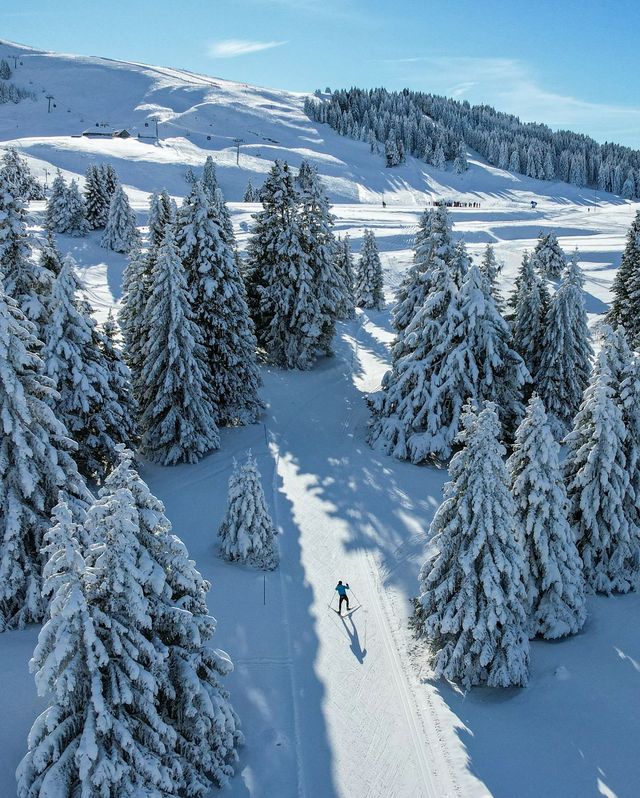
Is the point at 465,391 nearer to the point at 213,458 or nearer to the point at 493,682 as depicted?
the point at 213,458

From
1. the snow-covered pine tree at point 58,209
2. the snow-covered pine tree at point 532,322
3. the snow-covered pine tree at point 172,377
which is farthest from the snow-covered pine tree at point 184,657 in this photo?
the snow-covered pine tree at point 58,209

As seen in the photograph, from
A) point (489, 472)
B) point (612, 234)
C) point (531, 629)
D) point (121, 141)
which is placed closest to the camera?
point (489, 472)

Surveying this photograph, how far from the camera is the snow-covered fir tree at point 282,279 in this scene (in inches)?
1500

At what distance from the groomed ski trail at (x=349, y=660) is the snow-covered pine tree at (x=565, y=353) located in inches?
375

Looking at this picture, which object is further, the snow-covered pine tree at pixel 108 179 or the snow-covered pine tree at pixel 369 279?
the snow-covered pine tree at pixel 108 179

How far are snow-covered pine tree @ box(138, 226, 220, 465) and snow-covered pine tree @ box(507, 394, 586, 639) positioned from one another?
14573 mm

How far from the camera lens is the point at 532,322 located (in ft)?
104

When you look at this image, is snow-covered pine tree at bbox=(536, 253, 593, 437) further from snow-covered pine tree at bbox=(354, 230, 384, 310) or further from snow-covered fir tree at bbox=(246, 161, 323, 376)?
snow-covered pine tree at bbox=(354, 230, 384, 310)

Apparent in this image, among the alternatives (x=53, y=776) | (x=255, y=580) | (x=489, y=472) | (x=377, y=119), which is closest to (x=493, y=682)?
(x=489, y=472)

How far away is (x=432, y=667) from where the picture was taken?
1673 centimetres

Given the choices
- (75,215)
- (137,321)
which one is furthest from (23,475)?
(75,215)

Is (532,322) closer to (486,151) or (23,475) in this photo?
(23,475)

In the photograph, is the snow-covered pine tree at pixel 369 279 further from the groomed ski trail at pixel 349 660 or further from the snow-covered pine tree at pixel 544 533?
the snow-covered pine tree at pixel 544 533

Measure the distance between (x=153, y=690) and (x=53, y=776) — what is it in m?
1.89
